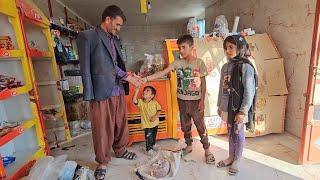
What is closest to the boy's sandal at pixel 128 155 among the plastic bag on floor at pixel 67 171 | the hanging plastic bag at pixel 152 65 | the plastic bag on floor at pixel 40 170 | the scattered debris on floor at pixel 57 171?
the scattered debris on floor at pixel 57 171

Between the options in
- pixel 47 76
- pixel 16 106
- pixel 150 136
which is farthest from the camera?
pixel 47 76

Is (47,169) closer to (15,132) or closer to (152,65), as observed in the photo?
(15,132)

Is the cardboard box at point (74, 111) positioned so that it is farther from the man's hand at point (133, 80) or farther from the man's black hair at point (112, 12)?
the man's black hair at point (112, 12)

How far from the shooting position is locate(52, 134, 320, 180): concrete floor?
1.85 m

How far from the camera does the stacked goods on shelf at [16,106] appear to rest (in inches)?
68.1

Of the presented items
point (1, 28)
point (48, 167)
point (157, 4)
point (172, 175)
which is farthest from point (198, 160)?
point (157, 4)

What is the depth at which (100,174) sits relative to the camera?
190cm

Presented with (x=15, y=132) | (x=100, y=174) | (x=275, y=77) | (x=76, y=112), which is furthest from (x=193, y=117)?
(x=76, y=112)

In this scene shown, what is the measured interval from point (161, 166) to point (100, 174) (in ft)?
1.76

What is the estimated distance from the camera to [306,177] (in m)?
1.77

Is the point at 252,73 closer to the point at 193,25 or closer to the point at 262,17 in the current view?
the point at 193,25

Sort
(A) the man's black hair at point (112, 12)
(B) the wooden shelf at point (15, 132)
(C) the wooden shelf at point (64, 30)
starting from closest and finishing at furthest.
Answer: (B) the wooden shelf at point (15, 132)
(A) the man's black hair at point (112, 12)
(C) the wooden shelf at point (64, 30)

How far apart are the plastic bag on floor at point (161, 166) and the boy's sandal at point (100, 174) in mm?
288

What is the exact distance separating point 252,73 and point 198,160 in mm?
998
